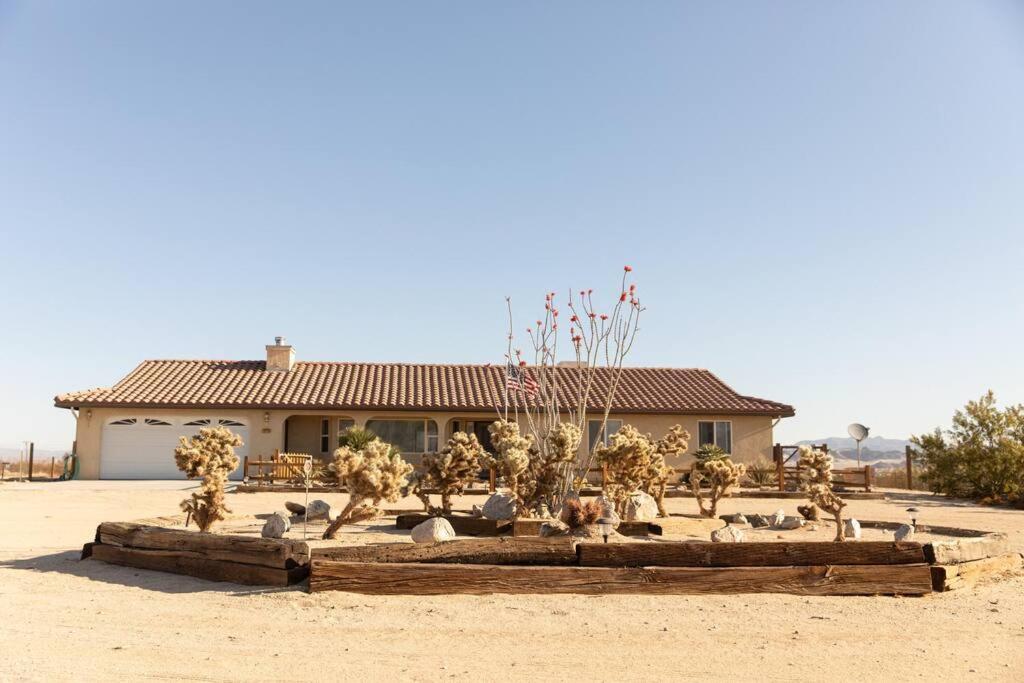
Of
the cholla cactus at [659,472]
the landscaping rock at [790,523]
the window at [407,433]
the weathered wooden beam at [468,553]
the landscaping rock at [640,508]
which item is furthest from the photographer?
the window at [407,433]

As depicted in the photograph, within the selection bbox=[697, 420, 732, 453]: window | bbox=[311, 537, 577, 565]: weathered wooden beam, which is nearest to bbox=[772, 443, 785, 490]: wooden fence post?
bbox=[697, 420, 732, 453]: window

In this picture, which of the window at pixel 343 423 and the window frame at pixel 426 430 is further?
the window frame at pixel 426 430

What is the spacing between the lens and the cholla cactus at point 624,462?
13508mm

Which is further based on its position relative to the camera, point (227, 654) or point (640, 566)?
point (640, 566)

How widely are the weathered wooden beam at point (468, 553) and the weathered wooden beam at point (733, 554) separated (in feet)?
0.72

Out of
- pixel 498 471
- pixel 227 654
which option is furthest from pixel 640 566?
pixel 498 471

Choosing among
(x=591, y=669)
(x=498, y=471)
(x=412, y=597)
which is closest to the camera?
(x=591, y=669)

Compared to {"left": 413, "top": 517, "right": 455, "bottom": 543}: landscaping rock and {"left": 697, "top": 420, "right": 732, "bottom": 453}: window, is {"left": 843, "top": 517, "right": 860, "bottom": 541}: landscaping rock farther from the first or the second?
{"left": 697, "top": 420, "right": 732, "bottom": 453}: window

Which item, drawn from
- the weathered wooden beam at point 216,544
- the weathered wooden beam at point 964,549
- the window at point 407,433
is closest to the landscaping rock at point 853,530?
the weathered wooden beam at point 964,549

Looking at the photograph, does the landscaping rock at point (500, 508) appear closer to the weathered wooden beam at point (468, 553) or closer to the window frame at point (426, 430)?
the weathered wooden beam at point (468, 553)

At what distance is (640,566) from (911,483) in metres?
27.4

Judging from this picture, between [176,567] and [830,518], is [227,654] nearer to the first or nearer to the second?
[176,567]

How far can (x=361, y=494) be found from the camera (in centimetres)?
1024

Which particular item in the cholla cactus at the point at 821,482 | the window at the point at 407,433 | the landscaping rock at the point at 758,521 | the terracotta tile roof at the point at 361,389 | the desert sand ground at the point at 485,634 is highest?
the terracotta tile roof at the point at 361,389
